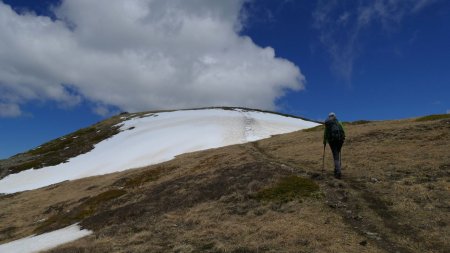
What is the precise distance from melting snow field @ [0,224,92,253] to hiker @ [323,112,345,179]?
17139 millimetres

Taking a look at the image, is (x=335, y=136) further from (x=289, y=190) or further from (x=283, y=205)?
(x=283, y=205)

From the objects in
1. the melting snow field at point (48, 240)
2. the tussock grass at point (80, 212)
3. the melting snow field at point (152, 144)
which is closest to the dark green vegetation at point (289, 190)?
the melting snow field at point (48, 240)

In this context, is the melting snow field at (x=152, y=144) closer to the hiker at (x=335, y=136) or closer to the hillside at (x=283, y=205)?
the hillside at (x=283, y=205)

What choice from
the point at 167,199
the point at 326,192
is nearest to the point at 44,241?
the point at 167,199

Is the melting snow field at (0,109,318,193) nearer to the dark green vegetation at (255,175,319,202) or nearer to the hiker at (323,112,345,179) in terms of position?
the dark green vegetation at (255,175,319,202)

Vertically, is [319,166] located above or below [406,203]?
above

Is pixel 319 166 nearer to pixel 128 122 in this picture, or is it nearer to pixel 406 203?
pixel 406 203

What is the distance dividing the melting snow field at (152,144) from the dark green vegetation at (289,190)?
34.4 metres

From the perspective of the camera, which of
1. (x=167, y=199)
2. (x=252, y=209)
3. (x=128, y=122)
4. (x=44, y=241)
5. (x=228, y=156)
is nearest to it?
(x=252, y=209)

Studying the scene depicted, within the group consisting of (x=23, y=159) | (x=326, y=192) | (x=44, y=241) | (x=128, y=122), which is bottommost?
(x=44, y=241)

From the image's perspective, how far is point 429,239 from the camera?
17.1 meters

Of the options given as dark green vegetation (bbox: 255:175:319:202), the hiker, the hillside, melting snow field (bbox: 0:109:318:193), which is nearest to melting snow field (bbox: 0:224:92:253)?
the hillside

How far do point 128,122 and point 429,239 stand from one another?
326 ft

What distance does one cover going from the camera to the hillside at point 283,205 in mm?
18531
